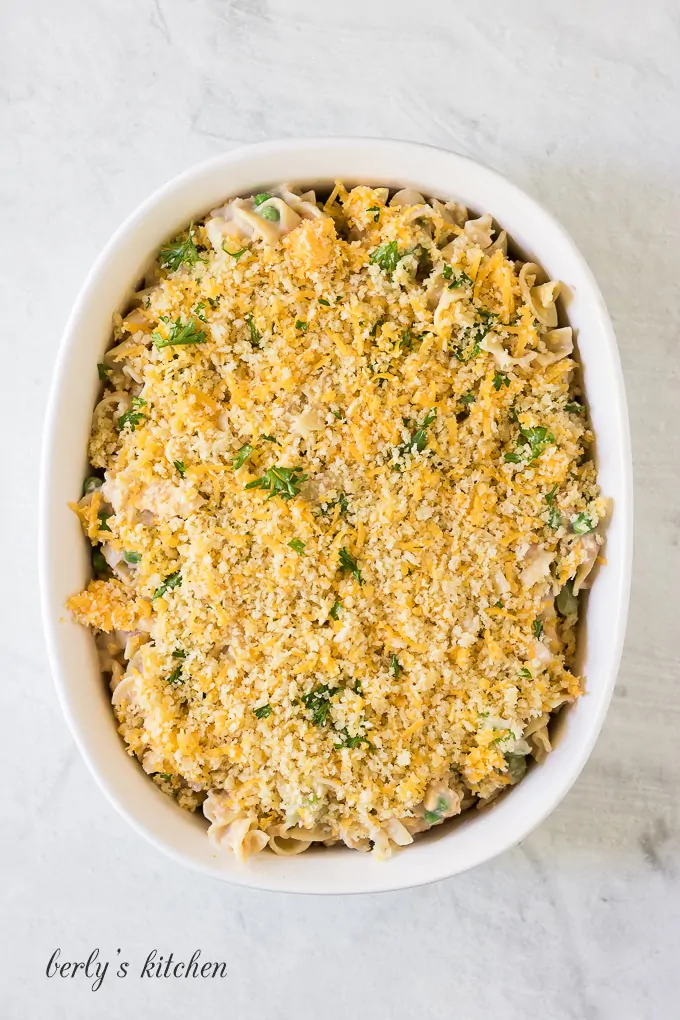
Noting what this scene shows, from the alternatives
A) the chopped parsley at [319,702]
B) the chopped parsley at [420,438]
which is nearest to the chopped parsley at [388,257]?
the chopped parsley at [420,438]

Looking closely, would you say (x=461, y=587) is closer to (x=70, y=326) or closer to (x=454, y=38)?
(x=70, y=326)

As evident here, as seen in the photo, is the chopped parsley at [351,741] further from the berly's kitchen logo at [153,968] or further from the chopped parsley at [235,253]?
the chopped parsley at [235,253]

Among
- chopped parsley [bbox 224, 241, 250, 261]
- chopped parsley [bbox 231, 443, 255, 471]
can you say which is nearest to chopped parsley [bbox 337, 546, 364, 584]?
chopped parsley [bbox 231, 443, 255, 471]

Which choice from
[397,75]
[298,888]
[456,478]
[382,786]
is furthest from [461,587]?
[397,75]

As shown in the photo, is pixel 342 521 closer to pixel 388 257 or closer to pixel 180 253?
pixel 388 257

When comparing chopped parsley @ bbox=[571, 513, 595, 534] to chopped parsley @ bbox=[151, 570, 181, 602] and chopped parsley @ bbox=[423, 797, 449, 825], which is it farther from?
chopped parsley @ bbox=[151, 570, 181, 602]

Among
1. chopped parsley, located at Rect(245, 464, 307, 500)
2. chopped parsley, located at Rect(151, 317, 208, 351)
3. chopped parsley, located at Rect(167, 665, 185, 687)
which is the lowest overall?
chopped parsley, located at Rect(167, 665, 185, 687)
